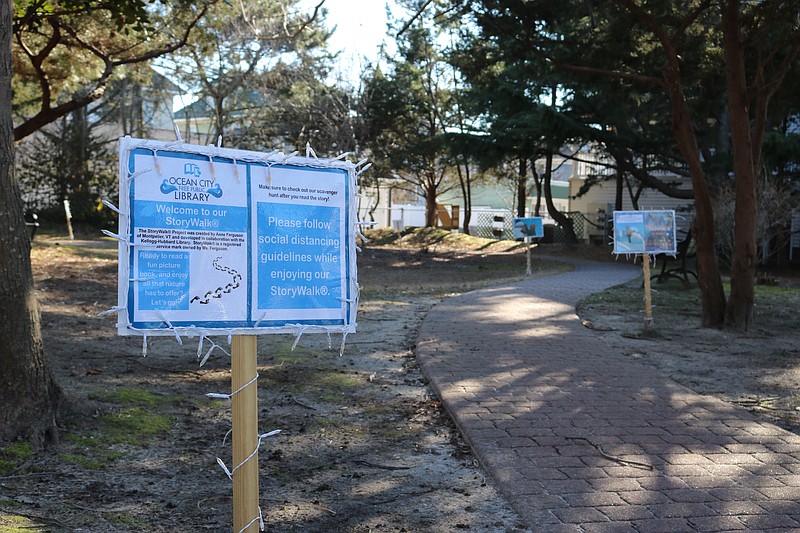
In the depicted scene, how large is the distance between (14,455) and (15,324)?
2.69 feet

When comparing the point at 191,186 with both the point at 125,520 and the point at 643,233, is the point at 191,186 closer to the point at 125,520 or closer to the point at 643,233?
the point at 125,520

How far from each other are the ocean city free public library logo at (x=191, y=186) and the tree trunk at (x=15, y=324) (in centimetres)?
240

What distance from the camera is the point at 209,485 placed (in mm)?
4879

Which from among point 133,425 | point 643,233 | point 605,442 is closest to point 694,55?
point 643,233

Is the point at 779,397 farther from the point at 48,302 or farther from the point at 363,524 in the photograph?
the point at 48,302

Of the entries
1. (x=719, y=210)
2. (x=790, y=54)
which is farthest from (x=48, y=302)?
(x=719, y=210)

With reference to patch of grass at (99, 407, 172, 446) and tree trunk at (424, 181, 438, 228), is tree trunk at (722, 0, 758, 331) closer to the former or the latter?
patch of grass at (99, 407, 172, 446)

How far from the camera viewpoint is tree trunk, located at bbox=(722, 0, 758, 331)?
11492mm

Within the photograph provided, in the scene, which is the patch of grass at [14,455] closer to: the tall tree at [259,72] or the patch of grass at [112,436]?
the patch of grass at [112,436]

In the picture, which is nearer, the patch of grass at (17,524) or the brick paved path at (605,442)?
the patch of grass at (17,524)

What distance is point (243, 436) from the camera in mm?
3514

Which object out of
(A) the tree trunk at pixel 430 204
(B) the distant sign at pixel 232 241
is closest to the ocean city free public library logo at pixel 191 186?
→ (B) the distant sign at pixel 232 241

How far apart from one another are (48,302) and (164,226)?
32.5 feet

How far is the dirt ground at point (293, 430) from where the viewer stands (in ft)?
14.5
